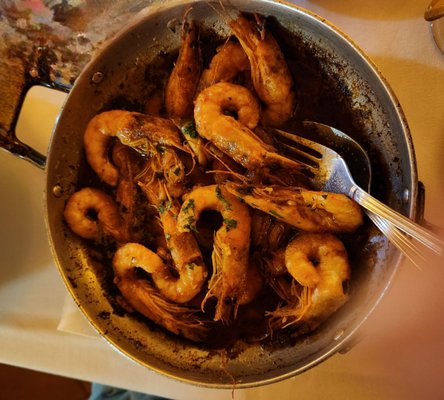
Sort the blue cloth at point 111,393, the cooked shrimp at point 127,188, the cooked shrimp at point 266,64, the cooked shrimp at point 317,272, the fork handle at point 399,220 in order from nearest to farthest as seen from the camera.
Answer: the fork handle at point 399,220 < the cooked shrimp at point 317,272 < the cooked shrimp at point 266,64 < the cooked shrimp at point 127,188 < the blue cloth at point 111,393

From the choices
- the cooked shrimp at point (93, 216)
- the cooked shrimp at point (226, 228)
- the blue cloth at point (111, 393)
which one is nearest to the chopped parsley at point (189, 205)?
the cooked shrimp at point (226, 228)

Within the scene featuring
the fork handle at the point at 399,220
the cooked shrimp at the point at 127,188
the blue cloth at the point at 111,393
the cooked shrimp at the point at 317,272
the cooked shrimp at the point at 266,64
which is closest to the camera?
the fork handle at the point at 399,220

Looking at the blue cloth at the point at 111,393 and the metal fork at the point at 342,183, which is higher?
the metal fork at the point at 342,183

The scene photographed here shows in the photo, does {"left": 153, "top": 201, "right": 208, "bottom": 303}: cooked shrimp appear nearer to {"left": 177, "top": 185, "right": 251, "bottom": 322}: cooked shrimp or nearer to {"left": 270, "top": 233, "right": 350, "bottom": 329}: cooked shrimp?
{"left": 177, "top": 185, "right": 251, "bottom": 322}: cooked shrimp

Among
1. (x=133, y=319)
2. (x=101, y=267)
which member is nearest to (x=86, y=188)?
(x=101, y=267)

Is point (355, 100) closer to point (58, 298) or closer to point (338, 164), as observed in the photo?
point (338, 164)

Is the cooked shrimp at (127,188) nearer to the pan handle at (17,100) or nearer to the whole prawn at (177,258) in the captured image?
the whole prawn at (177,258)

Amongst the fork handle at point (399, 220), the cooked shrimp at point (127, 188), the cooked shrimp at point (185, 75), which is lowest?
the fork handle at point (399, 220)
